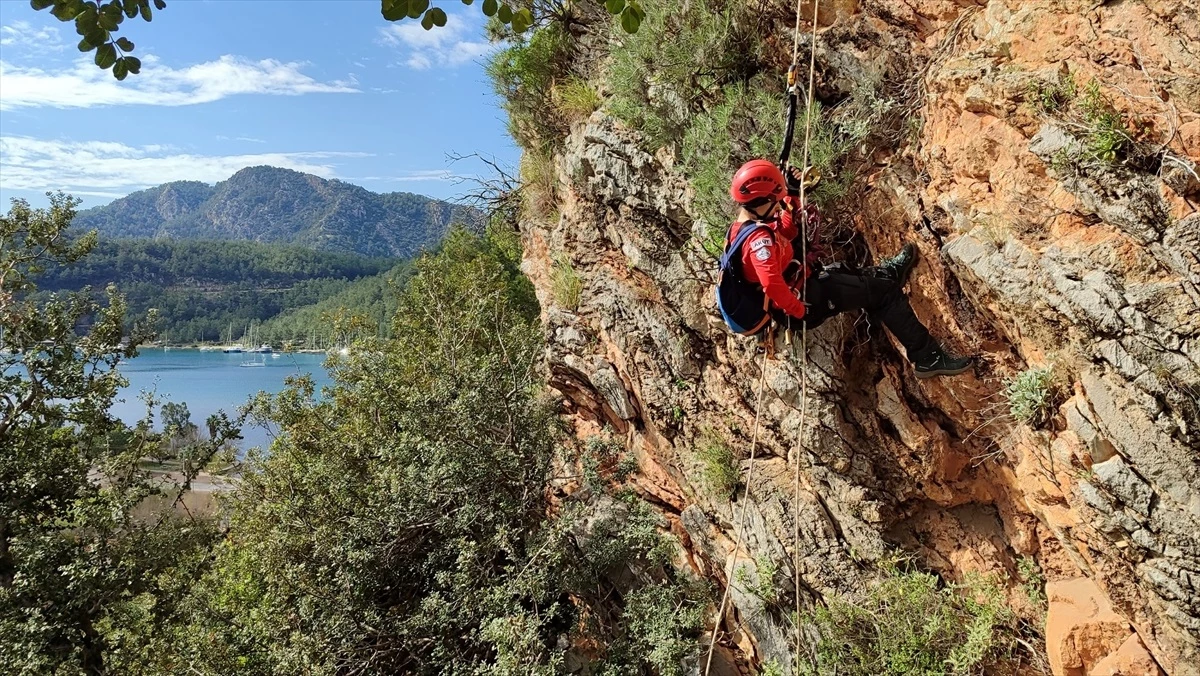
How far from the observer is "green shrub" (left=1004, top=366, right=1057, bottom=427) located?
4.09 metres

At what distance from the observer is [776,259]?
14.7ft

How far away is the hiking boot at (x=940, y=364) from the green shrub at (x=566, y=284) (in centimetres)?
412

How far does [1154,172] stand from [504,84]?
7887mm

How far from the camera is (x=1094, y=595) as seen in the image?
13.9 feet

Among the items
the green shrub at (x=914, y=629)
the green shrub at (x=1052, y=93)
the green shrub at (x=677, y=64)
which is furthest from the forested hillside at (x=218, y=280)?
the green shrub at (x=1052, y=93)

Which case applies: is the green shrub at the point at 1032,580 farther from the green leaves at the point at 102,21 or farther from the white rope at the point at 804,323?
the green leaves at the point at 102,21

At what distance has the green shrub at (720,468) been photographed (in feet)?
20.2

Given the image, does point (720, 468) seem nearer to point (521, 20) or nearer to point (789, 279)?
point (789, 279)

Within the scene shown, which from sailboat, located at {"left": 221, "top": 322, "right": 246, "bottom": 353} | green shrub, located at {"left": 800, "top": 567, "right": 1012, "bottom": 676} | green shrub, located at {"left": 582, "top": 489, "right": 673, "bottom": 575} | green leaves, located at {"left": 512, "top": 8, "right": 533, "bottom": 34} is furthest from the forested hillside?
green leaves, located at {"left": 512, "top": 8, "right": 533, "bottom": 34}

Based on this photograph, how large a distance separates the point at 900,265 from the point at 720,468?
2614 millimetres

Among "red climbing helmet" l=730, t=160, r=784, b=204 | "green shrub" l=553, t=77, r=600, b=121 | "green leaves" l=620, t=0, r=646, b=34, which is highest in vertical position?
"green shrub" l=553, t=77, r=600, b=121

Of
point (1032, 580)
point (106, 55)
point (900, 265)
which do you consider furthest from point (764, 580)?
point (106, 55)

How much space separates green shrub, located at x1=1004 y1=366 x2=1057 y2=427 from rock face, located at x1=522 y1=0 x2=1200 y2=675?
2.7 inches

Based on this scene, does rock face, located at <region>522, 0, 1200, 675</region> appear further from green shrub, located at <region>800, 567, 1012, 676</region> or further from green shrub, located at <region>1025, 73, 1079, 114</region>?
green shrub, located at <region>800, 567, 1012, 676</region>
